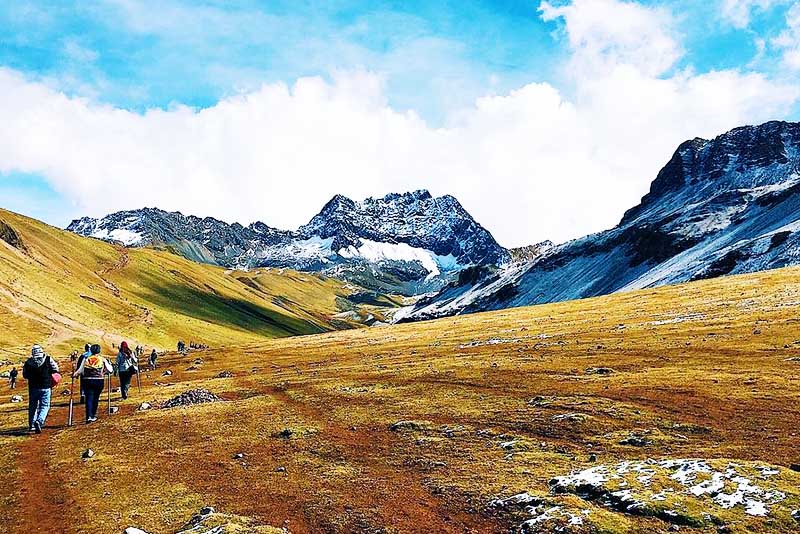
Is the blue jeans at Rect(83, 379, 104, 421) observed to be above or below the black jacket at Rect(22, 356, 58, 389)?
below

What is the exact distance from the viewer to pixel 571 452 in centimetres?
2408

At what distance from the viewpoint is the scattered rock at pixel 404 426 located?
1173 inches

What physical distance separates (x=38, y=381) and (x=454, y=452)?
76.6ft

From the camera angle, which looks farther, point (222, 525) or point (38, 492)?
point (38, 492)

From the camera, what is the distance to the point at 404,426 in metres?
30.2

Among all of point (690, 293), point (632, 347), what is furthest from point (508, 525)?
point (690, 293)

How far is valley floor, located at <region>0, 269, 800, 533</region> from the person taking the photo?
59.1 ft

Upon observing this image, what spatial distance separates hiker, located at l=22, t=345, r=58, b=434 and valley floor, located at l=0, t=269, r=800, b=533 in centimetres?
112

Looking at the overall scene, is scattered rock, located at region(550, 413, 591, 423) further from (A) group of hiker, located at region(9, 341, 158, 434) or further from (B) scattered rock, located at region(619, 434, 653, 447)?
(A) group of hiker, located at region(9, 341, 158, 434)


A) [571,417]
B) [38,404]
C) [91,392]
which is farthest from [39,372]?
[571,417]

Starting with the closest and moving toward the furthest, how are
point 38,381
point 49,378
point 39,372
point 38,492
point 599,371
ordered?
point 38,492, point 38,381, point 39,372, point 49,378, point 599,371

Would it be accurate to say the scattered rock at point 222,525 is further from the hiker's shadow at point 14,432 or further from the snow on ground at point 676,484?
the hiker's shadow at point 14,432

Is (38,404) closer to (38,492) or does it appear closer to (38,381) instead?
(38,381)

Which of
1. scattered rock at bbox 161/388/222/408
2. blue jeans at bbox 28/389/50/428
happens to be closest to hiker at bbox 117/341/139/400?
scattered rock at bbox 161/388/222/408
